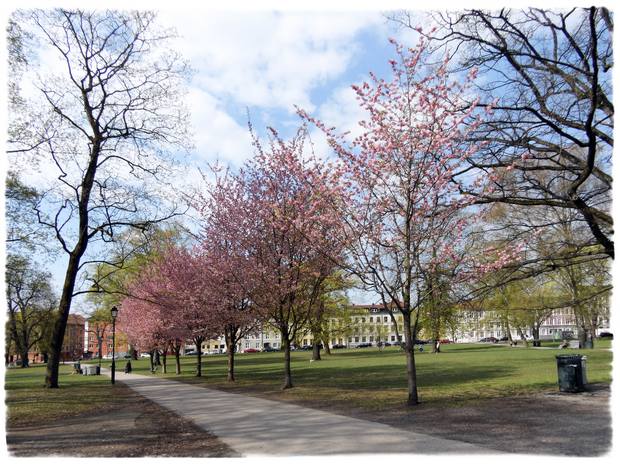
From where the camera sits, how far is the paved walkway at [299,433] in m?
7.48

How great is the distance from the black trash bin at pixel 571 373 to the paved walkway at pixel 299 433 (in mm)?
6827

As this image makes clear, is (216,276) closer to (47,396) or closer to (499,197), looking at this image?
(47,396)

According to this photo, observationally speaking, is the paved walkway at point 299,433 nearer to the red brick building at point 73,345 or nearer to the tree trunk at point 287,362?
the tree trunk at point 287,362

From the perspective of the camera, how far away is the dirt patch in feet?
26.0

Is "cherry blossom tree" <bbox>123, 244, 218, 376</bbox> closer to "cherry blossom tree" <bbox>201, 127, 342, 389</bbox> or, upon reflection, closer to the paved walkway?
"cherry blossom tree" <bbox>201, 127, 342, 389</bbox>

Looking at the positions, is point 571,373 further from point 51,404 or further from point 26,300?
point 26,300

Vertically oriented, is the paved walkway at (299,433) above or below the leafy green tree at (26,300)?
below

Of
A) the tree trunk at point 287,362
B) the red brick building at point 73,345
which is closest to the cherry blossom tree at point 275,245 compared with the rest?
the tree trunk at point 287,362

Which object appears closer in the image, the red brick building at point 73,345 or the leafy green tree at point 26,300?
the leafy green tree at point 26,300

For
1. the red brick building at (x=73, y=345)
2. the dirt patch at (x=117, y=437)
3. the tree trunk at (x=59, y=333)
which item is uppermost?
the tree trunk at (x=59, y=333)

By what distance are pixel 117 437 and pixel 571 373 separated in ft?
37.1

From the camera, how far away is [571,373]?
13625 mm

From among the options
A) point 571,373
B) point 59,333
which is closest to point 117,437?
point 571,373

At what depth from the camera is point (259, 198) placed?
19.1 m
